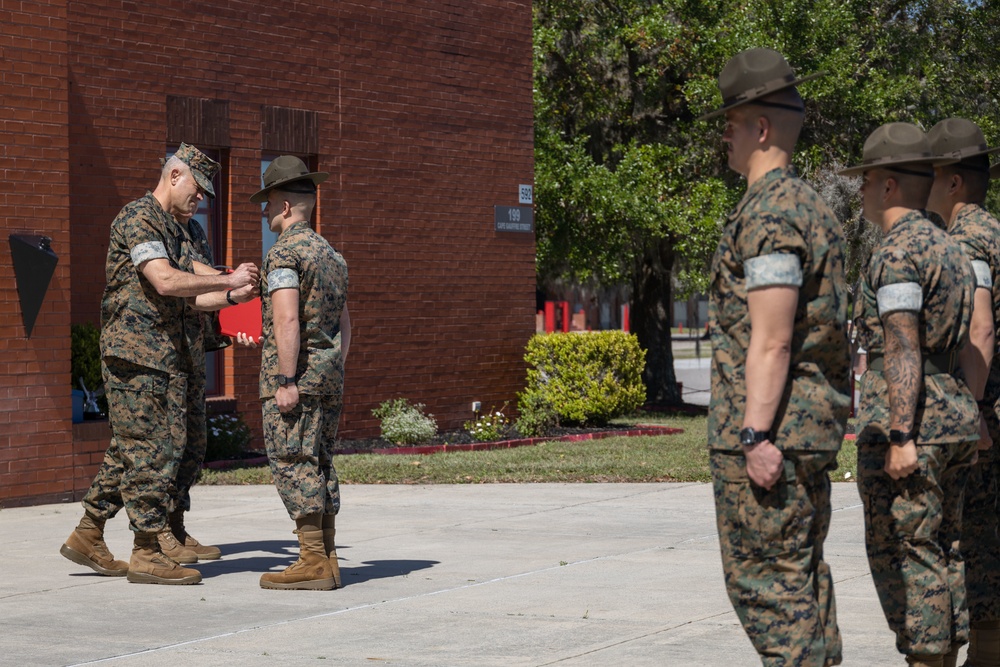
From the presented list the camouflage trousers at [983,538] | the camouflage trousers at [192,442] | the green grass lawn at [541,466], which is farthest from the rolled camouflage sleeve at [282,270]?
the green grass lawn at [541,466]

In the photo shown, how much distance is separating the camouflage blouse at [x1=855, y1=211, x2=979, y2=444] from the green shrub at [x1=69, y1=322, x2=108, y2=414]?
8.63m

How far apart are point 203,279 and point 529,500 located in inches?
174

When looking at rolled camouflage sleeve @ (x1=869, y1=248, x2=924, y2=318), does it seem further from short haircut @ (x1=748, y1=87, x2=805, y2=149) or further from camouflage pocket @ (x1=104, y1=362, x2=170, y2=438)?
camouflage pocket @ (x1=104, y1=362, x2=170, y2=438)

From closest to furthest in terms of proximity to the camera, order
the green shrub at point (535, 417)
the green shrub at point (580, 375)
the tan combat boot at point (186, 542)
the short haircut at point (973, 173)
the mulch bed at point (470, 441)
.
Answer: the short haircut at point (973, 173) → the tan combat boot at point (186, 542) → the mulch bed at point (470, 441) → the green shrub at point (535, 417) → the green shrub at point (580, 375)

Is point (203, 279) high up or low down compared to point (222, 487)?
up

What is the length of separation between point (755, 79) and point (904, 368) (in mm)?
1255

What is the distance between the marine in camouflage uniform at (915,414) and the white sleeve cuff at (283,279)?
3245 mm

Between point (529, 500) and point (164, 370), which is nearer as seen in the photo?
point (164, 370)

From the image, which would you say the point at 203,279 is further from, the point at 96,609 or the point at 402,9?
the point at 402,9

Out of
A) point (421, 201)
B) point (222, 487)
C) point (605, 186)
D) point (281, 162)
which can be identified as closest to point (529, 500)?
point (222, 487)

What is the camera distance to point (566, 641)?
6.73 m

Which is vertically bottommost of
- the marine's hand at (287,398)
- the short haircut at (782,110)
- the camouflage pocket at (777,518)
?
the camouflage pocket at (777,518)

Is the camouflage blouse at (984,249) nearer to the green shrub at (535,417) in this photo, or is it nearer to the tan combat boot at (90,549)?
the tan combat boot at (90,549)

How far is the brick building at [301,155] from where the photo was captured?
11773mm
